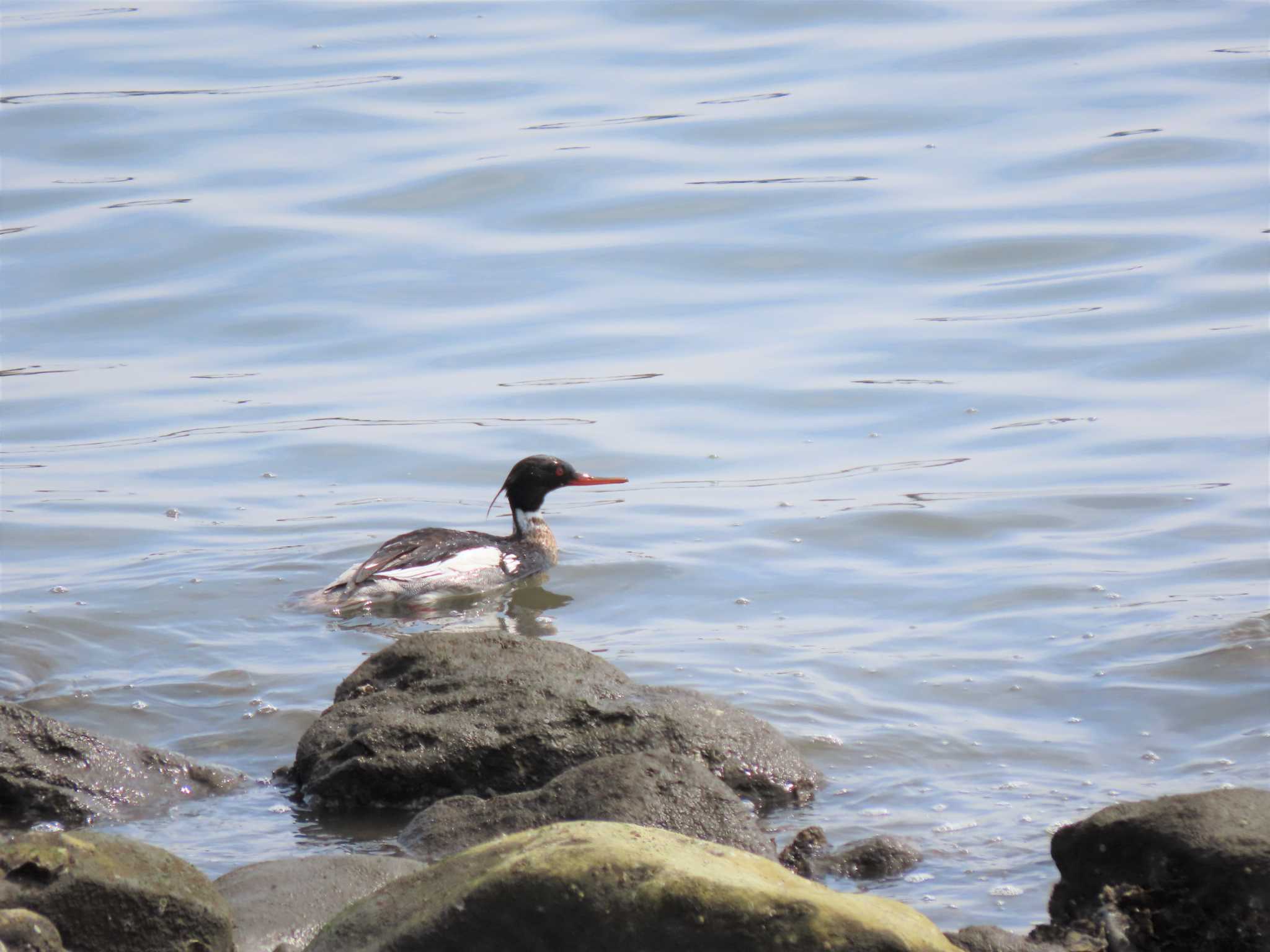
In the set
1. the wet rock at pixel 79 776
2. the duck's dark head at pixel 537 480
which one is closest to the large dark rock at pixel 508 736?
the wet rock at pixel 79 776

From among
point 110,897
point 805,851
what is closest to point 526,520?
point 805,851

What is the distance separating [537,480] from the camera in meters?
11.0

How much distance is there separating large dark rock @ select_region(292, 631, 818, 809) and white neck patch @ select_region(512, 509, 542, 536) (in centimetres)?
445

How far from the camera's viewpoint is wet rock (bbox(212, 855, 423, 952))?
447 centimetres

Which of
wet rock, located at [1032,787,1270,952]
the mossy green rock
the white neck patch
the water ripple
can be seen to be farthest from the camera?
the water ripple

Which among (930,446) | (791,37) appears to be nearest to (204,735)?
(930,446)

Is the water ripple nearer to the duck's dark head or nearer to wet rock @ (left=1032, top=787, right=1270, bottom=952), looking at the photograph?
the duck's dark head

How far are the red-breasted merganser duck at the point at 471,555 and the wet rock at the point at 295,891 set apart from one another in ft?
14.2

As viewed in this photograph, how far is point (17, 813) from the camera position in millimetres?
5551

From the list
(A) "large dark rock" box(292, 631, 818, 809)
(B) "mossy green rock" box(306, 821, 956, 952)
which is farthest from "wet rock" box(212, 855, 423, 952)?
(A) "large dark rock" box(292, 631, 818, 809)

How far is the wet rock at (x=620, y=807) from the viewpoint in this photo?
4.96 meters

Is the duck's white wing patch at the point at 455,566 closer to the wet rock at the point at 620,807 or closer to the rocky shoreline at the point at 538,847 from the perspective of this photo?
the rocky shoreline at the point at 538,847

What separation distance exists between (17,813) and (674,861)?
2.77 meters

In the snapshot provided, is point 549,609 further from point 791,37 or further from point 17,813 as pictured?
point 791,37
